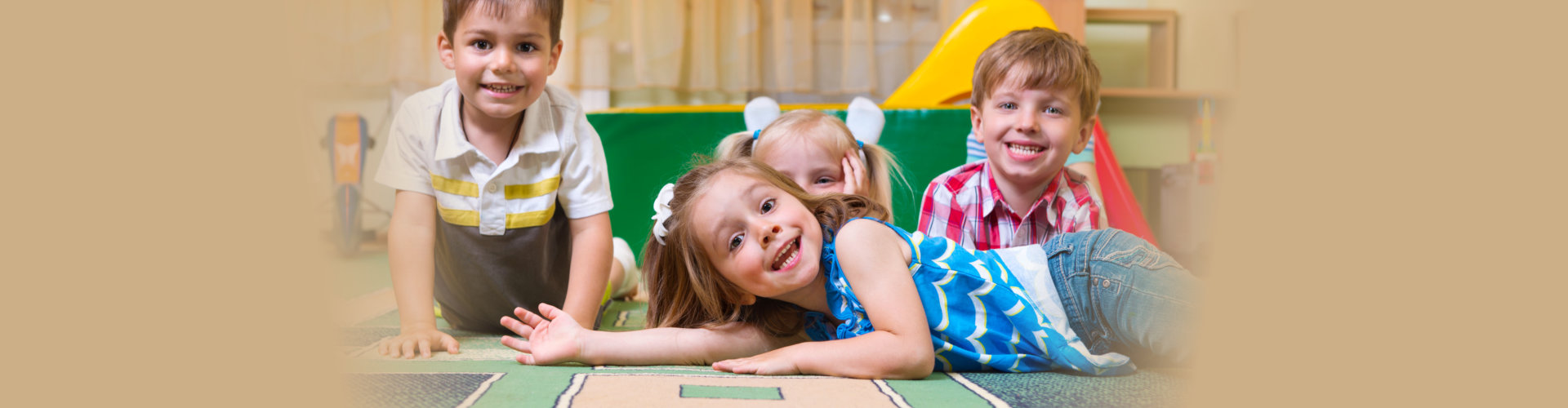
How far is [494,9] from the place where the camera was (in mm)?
843

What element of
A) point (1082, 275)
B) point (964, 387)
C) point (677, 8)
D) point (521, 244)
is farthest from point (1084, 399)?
point (677, 8)

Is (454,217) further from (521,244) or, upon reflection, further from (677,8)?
(677,8)

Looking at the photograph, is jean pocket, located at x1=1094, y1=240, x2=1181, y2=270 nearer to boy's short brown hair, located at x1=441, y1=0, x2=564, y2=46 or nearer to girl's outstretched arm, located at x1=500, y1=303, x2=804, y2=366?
girl's outstretched arm, located at x1=500, y1=303, x2=804, y2=366

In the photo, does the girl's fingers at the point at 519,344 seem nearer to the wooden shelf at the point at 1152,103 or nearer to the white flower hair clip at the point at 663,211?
the white flower hair clip at the point at 663,211

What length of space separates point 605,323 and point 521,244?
0.17m

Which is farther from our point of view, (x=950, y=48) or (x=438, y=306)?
(x=950, y=48)

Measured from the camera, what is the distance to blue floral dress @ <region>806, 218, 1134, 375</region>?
735 millimetres

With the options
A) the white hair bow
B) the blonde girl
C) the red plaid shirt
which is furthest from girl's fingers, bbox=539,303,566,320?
the white hair bow

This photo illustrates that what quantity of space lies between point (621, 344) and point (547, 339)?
0.06m

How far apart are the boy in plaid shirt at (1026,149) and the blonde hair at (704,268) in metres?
0.28

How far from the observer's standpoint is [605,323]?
110 centimetres

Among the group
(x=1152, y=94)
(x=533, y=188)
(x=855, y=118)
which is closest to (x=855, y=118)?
(x=855, y=118)

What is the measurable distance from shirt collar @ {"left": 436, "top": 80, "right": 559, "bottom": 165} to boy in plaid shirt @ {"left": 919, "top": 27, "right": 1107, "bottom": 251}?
19.5 inches

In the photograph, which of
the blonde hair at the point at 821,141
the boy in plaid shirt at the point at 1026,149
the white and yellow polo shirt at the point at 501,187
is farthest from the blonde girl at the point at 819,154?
the white and yellow polo shirt at the point at 501,187
